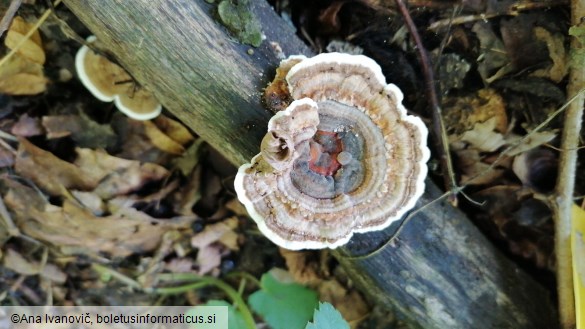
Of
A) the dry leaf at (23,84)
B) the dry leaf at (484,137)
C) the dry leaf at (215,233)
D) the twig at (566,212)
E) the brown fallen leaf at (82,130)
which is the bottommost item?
the twig at (566,212)

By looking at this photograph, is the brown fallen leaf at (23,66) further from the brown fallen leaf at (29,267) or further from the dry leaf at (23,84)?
the brown fallen leaf at (29,267)

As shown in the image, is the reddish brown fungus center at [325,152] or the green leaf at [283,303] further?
the green leaf at [283,303]

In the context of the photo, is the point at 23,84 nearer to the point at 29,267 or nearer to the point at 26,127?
the point at 26,127

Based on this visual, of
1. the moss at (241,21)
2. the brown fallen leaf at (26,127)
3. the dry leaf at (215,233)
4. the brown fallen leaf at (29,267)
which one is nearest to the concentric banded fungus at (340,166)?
the moss at (241,21)

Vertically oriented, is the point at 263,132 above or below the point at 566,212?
above

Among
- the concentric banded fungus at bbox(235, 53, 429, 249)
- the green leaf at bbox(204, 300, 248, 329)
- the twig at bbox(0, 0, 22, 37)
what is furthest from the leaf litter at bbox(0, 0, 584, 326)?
the concentric banded fungus at bbox(235, 53, 429, 249)

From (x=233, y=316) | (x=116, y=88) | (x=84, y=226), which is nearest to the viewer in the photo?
(x=116, y=88)

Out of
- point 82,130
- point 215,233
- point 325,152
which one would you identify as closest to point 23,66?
point 82,130
